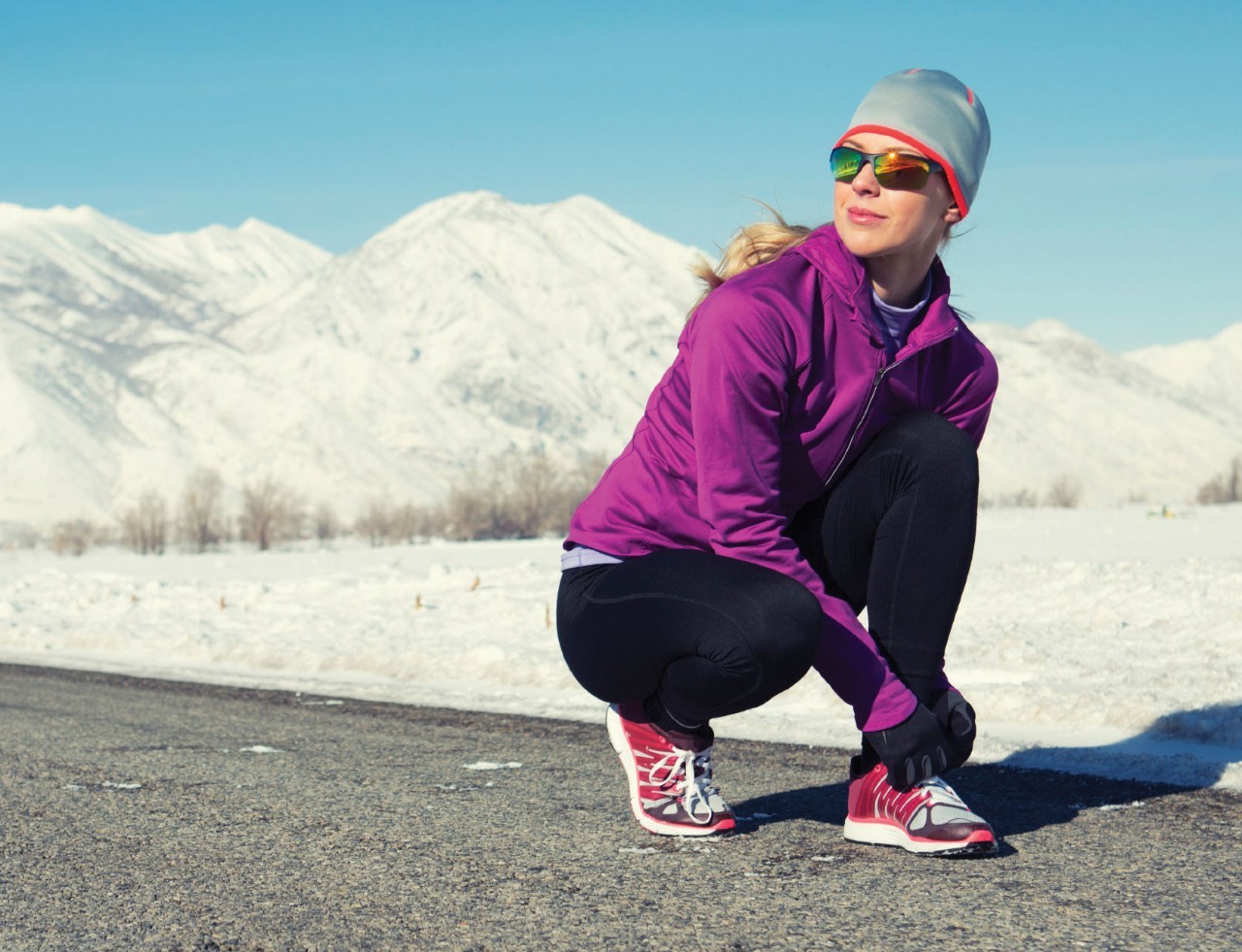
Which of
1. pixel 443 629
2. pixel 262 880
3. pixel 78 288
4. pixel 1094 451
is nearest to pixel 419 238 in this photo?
pixel 78 288

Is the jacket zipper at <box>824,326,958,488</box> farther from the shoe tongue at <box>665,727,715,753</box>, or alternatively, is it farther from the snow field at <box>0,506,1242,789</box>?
the snow field at <box>0,506,1242,789</box>

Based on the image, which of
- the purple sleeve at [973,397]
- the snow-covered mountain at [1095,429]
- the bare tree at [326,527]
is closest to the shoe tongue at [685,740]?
the purple sleeve at [973,397]

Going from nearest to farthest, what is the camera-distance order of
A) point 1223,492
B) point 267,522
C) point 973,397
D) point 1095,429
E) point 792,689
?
point 973,397, point 792,689, point 267,522, point 1223,492, point 1095,429

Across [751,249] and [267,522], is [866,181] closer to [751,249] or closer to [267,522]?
[751,249]

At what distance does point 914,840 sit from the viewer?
2924mm

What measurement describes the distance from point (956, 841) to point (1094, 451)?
118198 mm

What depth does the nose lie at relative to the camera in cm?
295

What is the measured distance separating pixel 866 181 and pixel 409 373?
4140 inches

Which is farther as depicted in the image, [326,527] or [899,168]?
[326,527]

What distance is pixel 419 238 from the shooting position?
140 metres

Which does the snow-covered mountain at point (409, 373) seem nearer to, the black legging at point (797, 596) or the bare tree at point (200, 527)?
the bare tree at point (200, 527)

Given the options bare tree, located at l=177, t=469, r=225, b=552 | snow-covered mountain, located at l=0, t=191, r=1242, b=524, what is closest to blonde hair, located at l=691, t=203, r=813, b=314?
bare tree, located at l=177, t=469, r=225, b=552

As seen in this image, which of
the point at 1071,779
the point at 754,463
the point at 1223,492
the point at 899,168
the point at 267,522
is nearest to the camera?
the point at 754,463

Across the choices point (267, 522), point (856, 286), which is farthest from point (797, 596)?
point (267, 522)
